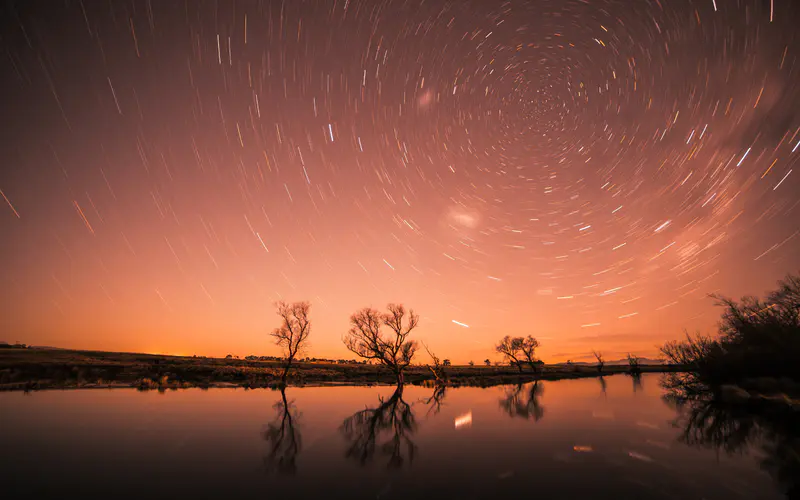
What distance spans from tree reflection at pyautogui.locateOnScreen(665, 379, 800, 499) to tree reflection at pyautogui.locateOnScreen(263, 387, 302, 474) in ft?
41.9

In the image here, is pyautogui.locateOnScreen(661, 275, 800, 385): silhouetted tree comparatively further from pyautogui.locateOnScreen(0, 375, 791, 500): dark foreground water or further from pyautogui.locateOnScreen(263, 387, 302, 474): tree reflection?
pyautogui.locateOnScreen(263, 387, 302, 474): tree reflection

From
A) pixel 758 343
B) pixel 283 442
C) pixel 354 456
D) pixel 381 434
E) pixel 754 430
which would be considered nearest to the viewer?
pixel 354 456

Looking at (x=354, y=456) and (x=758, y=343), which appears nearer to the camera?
(x=354, y=456)

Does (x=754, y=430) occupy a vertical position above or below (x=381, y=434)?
above

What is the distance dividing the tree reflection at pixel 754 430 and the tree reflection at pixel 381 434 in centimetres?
999

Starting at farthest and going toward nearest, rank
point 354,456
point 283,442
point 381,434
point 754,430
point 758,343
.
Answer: point 758,343 < point 754,430 < point 381,434 < point 283,442 < point 354,456

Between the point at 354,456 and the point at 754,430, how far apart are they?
17.8 meters

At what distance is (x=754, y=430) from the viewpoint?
14.7 metres

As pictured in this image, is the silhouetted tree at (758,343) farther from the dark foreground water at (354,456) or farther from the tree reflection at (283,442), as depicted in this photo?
the tree reflection at (283,442)

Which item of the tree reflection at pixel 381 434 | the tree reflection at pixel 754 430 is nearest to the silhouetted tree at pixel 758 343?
the tree reflection at pixel 754 430

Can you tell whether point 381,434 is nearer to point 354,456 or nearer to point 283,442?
point 354,456

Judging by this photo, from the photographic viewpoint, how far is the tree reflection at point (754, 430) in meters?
9.88

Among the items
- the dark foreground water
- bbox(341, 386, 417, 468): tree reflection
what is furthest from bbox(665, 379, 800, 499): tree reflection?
bbox(341, 386, 417, 468): tree reflection

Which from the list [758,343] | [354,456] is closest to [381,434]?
[354,456]
